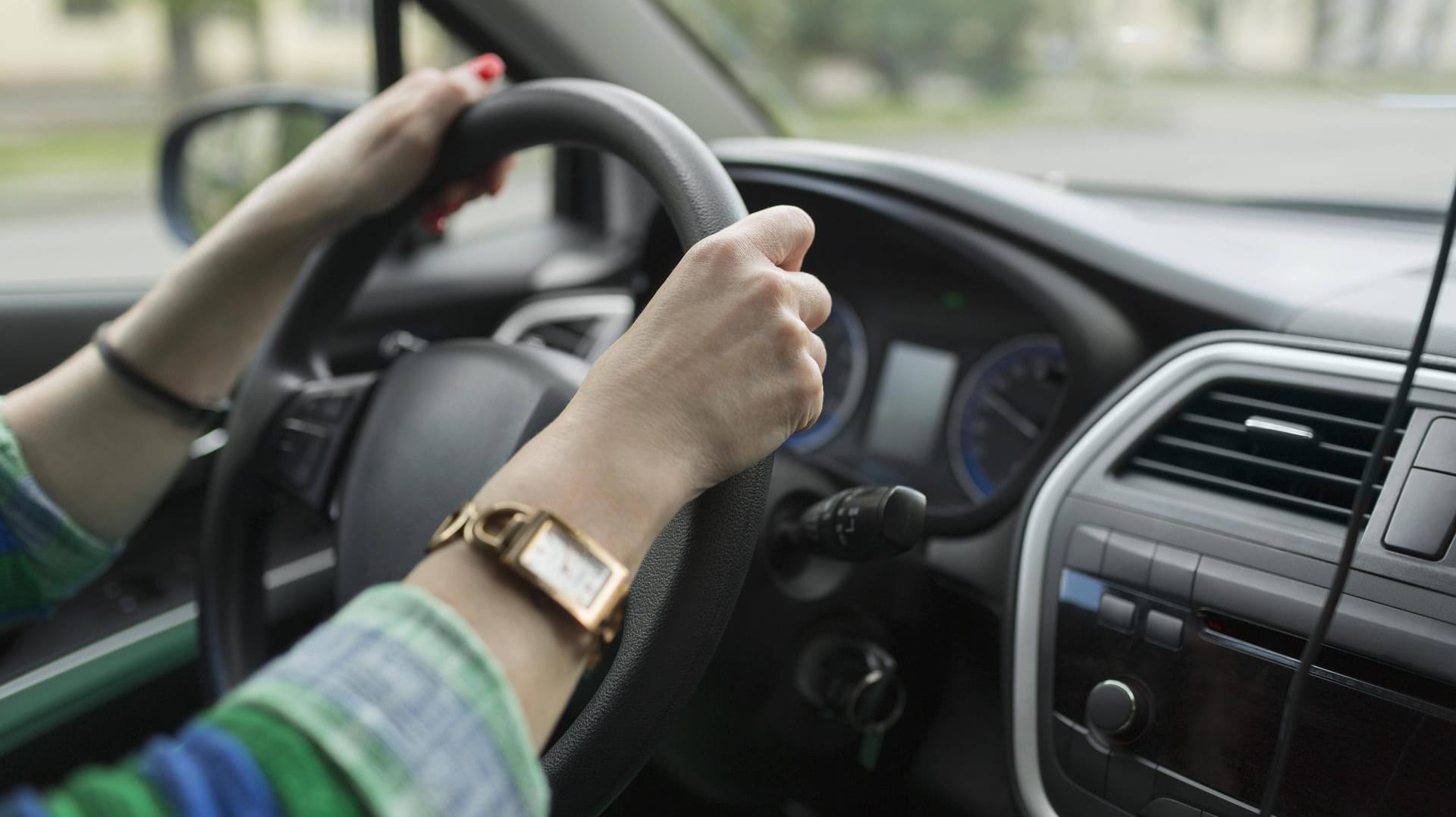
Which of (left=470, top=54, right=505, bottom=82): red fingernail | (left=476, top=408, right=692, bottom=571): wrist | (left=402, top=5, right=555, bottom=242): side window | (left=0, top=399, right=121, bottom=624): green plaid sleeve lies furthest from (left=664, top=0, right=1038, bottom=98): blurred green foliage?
(left=476, top=408, right=692, bottom=571): wrist

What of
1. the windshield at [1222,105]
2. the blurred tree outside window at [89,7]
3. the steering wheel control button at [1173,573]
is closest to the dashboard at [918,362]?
the windshield at [1222,105]

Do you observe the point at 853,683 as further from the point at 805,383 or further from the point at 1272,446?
the point at 805,383

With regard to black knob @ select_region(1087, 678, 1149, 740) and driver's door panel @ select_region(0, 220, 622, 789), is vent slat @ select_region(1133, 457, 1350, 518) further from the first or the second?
driver's door panel @ select_region(0, 220, 622, 789)

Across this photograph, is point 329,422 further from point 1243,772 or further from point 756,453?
point 1243,772

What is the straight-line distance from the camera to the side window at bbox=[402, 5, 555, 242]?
1.76 metres

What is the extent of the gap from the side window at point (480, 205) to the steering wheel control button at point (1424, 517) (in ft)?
3.92

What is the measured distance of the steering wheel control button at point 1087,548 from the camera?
1079 millimetres

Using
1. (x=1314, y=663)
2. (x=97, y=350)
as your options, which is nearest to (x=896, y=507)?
(x=1314, y=663)

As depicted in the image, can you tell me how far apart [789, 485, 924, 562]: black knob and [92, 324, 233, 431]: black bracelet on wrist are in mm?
670

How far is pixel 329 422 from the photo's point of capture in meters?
1.19

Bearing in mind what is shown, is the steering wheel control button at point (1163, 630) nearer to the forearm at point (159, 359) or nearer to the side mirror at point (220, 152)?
the forearm at point (159, 359)

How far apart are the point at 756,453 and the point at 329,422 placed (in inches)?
25.9

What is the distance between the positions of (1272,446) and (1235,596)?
168 mm

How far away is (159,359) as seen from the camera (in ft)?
3.78
